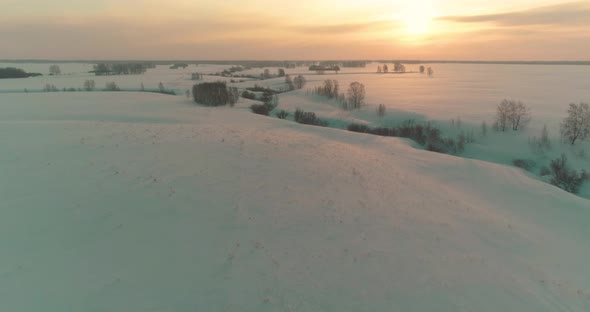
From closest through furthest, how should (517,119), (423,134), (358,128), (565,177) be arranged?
(565,177), (423,134), (517,119), (358,128)

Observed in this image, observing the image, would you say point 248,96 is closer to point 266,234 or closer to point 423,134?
point 423,134

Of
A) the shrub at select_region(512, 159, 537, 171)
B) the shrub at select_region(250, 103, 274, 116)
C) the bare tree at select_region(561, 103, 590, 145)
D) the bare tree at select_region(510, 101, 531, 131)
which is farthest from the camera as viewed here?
the shrub at select_region(250, 103, 274, 116)

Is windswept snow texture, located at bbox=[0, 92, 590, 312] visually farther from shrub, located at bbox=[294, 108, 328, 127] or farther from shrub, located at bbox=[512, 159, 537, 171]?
shrub, located at bbox=[294, 108, 328, 127]

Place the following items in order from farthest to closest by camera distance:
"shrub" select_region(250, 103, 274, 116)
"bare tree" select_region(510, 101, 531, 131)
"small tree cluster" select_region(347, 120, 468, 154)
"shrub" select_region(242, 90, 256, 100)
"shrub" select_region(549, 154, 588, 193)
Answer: "shrub" select_region(242, 90, 256, 100), "shrub" select_region(250, 103, 274, 116), "bare tree" select_region(510, 101, 531, 131), "small tree cluster" select_region(347, 120, 468, 154), "shrub" select_region(549, 154, 588, 193)

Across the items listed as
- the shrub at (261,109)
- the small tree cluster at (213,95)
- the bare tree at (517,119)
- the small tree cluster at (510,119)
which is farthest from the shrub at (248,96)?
the bare tree at (517,119)

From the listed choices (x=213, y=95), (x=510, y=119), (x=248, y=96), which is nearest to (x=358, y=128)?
(x=510, y=119)

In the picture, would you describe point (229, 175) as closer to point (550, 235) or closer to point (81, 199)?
point (81, 199)

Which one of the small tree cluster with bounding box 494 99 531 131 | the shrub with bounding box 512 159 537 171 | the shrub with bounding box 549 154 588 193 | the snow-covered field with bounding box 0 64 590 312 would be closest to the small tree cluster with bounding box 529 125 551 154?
the shrub with bounding box 512 159 537 171
